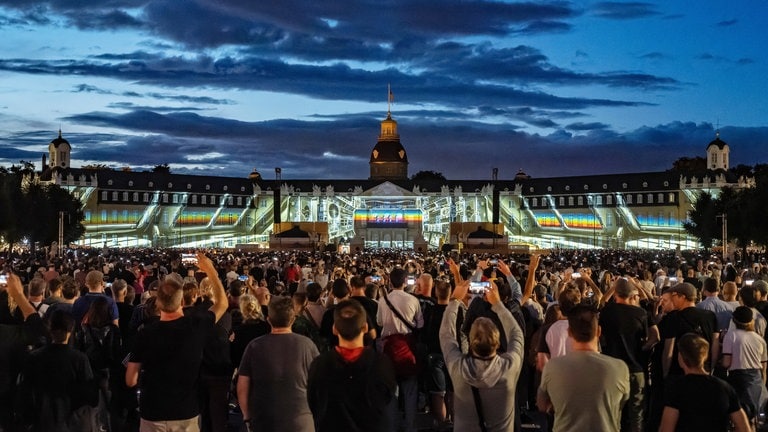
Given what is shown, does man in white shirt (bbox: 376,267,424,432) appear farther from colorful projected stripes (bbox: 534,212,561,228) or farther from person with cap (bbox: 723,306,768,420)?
colorful projected stripes (bbox: 534,212,561,228)

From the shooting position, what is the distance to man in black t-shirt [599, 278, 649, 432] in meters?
10.3

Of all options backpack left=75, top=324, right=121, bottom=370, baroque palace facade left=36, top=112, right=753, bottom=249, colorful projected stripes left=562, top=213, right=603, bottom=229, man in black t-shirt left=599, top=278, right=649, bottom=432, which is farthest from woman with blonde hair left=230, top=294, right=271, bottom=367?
colorful projected stripes left=562, top=213, right=603, bottom=229

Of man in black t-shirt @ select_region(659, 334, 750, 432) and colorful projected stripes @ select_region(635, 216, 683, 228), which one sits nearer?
man in black t-shirt @ select_region(659, 334, 750, 432)

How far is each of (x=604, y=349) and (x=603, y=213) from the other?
13840 centimetres

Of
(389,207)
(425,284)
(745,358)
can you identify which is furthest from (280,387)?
(389,207)

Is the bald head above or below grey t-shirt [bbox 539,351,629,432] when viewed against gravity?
above

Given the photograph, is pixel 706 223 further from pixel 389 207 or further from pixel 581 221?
pixel 389 207

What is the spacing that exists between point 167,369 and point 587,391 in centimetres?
333

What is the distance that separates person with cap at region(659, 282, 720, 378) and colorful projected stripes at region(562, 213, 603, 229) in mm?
135195

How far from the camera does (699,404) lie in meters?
6.94

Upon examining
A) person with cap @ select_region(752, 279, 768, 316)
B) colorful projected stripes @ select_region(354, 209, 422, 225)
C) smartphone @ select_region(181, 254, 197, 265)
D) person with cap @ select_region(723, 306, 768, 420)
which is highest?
colorful projected stripes @ select_region(354, 209, 422, 225)

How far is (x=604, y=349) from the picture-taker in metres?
10.4

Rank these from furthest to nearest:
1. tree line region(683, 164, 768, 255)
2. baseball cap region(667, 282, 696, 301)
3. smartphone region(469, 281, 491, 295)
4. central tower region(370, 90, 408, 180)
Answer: central tower region(370, 90, 408, 180) → tree line region(683, 164, 768, 255) → smartphone region(469, 281, 491, 295) → baseball cap region(667, 282, 696, 301)

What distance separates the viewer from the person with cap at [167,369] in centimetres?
797
